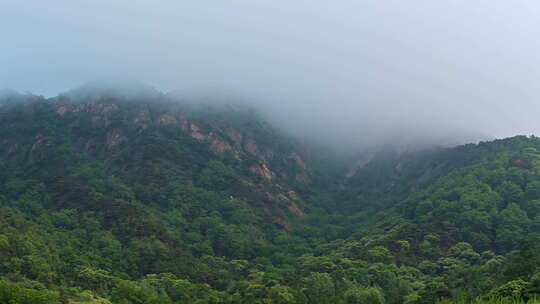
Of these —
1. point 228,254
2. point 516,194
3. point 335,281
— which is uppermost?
point 516,194

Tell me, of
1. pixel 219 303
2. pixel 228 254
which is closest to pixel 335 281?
pixel 219 303

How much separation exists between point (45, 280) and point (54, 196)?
2861 inches

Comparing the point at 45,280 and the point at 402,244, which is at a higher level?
the point at 402,244

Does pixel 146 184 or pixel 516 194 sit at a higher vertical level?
pixel 516 194

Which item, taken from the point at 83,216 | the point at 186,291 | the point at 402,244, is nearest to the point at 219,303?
the point at 186,291

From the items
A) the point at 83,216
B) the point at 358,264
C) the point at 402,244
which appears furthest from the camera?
the point at 83,216

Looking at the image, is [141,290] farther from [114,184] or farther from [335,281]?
[114,184]

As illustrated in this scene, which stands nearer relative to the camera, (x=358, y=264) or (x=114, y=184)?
(x=358, y=264)

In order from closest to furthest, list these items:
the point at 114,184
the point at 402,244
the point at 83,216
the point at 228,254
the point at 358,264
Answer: the point at 358,264
the point at 402,244
the point at 83,216
the point at 228,254
the point at 114,184

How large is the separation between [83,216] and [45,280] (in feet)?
174

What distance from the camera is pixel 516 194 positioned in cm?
15488

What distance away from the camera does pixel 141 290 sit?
4232 inches

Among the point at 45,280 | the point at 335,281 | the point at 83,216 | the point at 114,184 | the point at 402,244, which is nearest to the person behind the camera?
the point at 45,280

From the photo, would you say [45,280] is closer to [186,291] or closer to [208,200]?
[186,291]
